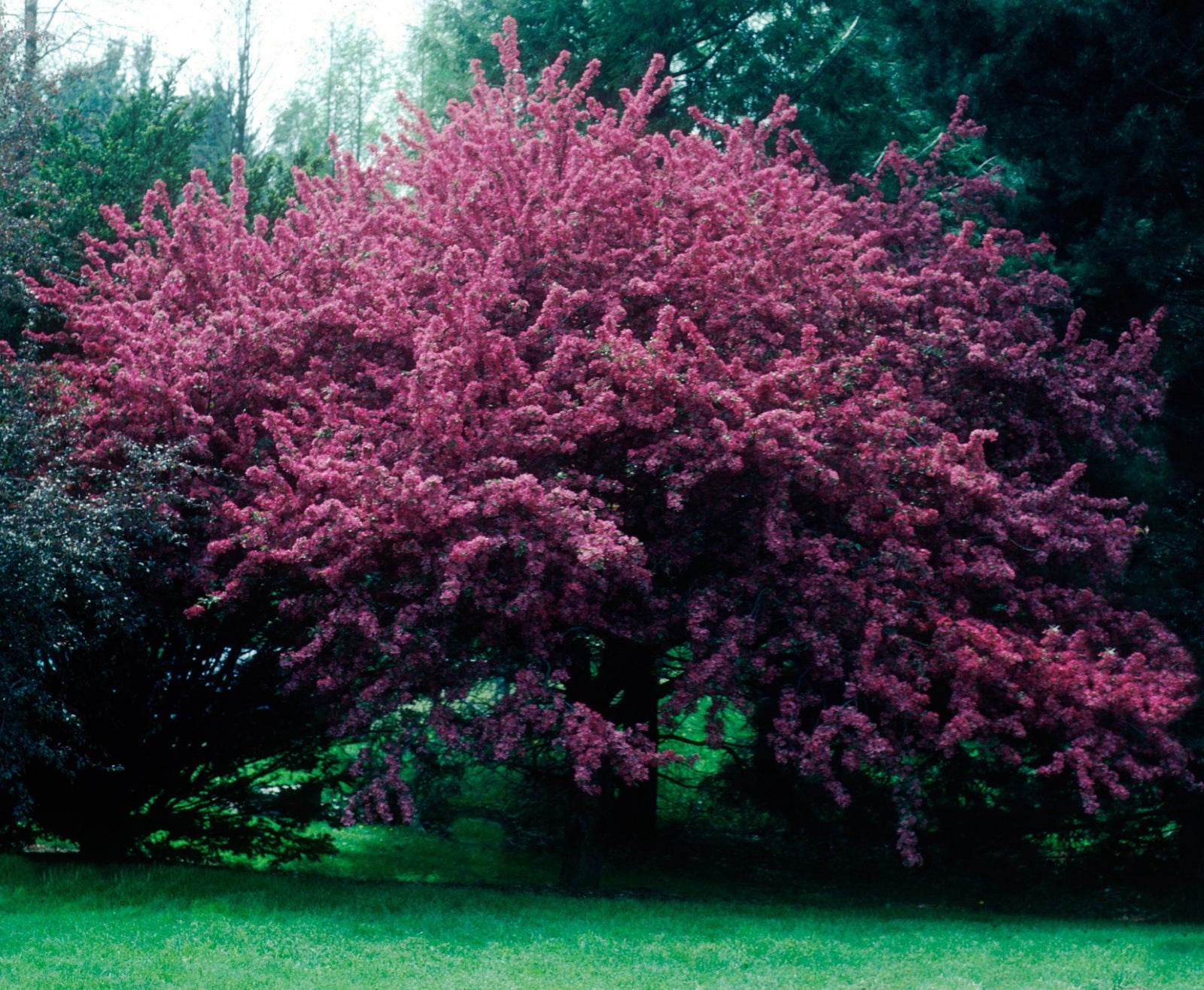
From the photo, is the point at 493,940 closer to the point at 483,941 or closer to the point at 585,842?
the point at 483,941

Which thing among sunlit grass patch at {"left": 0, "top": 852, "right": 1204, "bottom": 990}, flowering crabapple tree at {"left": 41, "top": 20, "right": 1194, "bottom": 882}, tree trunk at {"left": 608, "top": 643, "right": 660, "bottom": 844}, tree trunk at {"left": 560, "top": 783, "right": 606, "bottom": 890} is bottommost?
sunlit grass patch at {"left": 0, "top": 852, "right": 1204, "bottom": 990}

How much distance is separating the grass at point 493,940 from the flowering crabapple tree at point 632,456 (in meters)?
0.84

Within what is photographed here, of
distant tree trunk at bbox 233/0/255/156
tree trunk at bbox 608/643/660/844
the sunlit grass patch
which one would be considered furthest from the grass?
distant tree trunk at bbox 233/0/255/156

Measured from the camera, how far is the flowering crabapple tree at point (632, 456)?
781 cm

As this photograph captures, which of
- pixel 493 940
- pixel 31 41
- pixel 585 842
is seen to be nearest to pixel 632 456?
pixel 493 940

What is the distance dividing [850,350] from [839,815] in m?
5.16

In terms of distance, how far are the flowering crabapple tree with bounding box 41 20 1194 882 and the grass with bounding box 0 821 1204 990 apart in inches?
32.9

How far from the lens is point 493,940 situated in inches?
290

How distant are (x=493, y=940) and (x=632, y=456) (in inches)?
127

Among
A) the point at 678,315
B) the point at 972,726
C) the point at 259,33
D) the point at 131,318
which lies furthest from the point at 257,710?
the point at 259,33

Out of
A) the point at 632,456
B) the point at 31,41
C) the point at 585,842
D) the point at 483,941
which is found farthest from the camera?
the point at 31,41

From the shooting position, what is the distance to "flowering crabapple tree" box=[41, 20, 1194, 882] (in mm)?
7812

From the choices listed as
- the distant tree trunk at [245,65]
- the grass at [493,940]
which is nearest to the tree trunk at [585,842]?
the grass at [493,940]

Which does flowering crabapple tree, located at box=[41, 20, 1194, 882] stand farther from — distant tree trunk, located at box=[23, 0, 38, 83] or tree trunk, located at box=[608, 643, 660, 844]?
distant tree trunk, located at box=[23, 0, 38, 83]
